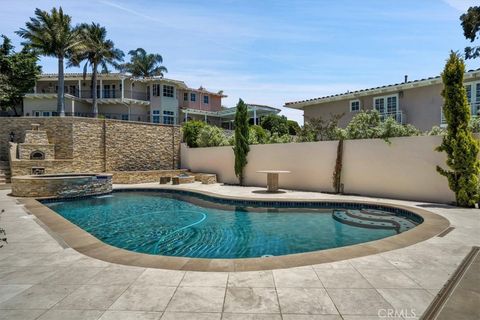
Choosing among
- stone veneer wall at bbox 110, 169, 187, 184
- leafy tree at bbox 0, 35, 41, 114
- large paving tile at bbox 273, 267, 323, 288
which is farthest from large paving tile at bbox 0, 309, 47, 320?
leafy tree at bbox 0, 35, 41, 114

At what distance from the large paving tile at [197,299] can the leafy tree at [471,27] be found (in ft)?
38.3

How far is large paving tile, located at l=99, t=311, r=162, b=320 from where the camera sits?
3.14m

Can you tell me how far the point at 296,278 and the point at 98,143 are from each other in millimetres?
21578

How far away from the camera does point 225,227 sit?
29.5ft

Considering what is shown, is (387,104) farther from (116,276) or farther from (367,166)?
(116,276)

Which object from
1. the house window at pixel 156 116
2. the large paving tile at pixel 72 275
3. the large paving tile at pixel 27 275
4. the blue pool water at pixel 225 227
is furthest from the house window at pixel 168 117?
the large paving tile at pixel 72 275

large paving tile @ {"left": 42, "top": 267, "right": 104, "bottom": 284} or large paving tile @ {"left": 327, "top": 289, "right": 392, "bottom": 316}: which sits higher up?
large paving tile @ {"left": 327, "top": 289, "right": 392, "bottom": 316}

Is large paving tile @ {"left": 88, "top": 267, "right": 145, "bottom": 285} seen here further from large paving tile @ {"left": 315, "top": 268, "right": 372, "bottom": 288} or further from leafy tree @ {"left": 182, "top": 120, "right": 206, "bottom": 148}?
leafy tree @ {"left": 182, "top": 120, "right": 206, "bottom": 148}

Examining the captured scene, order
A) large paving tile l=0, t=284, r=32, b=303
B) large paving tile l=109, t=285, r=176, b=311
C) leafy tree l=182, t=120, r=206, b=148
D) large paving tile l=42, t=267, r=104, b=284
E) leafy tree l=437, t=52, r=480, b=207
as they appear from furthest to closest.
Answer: leafy tree l=182, t=120, r=206, b=148 → leafy tree l=437, t=52, r=480, b=207 → large paving tile l=42, t=267, r=104, b=284 → large paving tile l=0, t=284, r=32, b=303 → large paving tile l=109, t=285, r=176, b=311

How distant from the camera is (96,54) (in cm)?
2923

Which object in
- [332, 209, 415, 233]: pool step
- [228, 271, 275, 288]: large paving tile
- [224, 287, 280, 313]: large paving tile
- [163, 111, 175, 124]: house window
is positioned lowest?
[332, 209, 415, 233]: pool step

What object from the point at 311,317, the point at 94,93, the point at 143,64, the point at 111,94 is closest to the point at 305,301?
the point at 311,317

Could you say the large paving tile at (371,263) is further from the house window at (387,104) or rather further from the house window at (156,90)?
the house window at (156,90)

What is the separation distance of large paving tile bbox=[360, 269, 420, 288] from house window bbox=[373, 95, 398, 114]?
655 inches
